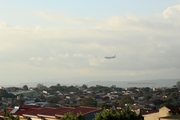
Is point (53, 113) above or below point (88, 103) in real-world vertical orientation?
above

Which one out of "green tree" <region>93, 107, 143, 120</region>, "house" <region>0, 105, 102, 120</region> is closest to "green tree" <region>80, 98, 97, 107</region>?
"house" <region>0, 105, 102, 120</region>

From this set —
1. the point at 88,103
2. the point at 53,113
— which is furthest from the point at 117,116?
the point at 88,103

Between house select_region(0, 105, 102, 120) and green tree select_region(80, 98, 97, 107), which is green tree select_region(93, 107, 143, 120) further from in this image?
green tree select_region(80, 98, 97, 107)

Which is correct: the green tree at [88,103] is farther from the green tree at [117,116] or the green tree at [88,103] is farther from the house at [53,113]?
the green tree at [117,116]

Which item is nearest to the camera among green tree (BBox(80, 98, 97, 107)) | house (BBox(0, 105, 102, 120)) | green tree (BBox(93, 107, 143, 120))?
green tree (BBox(93, 107, 143, 120))

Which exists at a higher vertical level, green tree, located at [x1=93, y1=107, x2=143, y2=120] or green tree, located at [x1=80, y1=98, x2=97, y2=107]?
green tree, located at [x1=93, y1=107, x2=143, y2=120]

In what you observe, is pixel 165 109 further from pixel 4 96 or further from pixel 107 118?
pixel 4 96

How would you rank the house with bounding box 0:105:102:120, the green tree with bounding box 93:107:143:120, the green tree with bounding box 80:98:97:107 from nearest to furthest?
the green tree with bounding box 93:107:143:120 → the house with bounding box 0:105:102:120 → the green tree with bounding box 80:98:97:107

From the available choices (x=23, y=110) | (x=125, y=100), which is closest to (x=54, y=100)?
(x=125, y=100)

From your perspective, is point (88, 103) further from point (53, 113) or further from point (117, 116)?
point (117, 116)

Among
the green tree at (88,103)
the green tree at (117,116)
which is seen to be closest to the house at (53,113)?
the green tree at (117,116)

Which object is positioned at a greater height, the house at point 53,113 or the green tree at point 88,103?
the house at point 53,113
